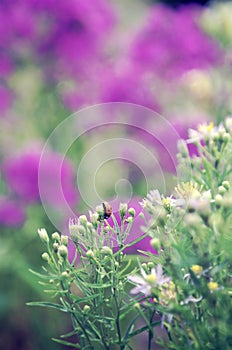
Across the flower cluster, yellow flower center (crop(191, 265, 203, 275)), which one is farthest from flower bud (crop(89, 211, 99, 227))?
yellow flower center (crop(191, 265, 203, 275))

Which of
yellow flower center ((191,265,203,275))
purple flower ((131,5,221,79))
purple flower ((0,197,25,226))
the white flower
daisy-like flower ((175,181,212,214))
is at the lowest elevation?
the white flower

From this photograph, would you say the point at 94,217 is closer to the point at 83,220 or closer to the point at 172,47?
the point at 83,220

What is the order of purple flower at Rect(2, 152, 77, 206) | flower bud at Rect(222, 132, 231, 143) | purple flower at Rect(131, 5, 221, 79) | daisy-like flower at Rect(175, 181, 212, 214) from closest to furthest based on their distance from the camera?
daisy-like flower at Rect(175, 181, 212, 214) → flower bud at Rect(222, 132, 231, 143) → purple flower at Rect(2, 152, 77, 206) → purple flower at Rect(131, 5, 221, 79)

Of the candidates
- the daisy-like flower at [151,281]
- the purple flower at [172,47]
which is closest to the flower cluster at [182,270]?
the daisy-like flower at [151,281]

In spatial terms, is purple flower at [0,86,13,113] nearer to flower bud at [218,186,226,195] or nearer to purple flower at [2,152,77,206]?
purple flower at [2,152,77,206]

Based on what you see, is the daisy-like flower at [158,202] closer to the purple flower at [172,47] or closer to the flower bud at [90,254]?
the flower bud at [90,254]

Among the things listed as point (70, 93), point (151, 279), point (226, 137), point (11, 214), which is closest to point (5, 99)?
point (70, 93)
